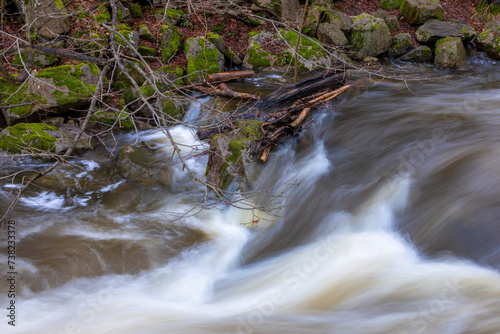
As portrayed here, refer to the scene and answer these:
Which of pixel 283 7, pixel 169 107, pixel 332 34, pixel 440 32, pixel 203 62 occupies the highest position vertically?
pixel 283 7

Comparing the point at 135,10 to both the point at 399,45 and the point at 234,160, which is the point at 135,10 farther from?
the point at 399,45

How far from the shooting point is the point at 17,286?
12.3ft

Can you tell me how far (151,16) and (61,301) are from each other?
30.5 feet

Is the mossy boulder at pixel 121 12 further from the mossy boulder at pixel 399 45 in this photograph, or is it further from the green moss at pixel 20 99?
the mossy boulder at pixel 399 45

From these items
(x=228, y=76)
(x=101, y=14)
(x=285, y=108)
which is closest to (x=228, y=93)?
(x=228, y=76)

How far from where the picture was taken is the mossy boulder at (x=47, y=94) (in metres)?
6.80

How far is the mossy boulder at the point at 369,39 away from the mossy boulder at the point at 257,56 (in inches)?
104

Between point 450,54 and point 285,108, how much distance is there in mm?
6716

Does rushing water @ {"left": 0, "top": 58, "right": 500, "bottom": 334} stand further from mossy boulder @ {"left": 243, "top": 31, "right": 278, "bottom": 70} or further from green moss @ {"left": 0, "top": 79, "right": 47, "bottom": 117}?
mossy boulder @ {"left": 243, "top": 31, "right": 278, "bottom": 70}

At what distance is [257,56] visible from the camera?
10188 millimetres

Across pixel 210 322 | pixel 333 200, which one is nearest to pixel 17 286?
pixel 210 322

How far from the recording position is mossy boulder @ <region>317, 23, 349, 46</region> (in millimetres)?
10625

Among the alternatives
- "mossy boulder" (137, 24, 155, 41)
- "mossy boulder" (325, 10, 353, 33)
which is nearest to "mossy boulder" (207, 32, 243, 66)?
"mossy boulder" (137, 24, 155, 41)

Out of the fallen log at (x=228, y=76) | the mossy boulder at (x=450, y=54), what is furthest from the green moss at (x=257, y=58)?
the mossy boulder at (x=450, y=54)
